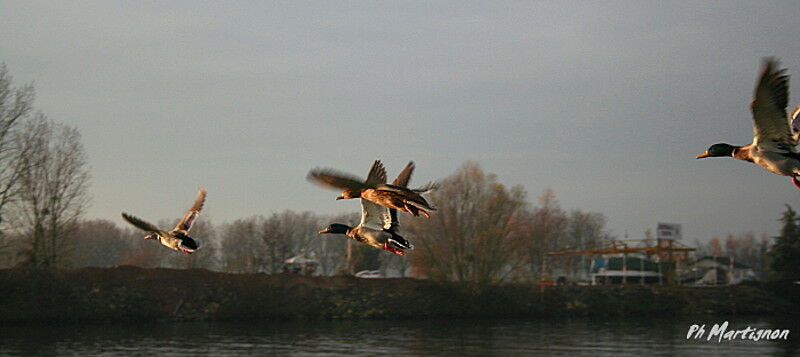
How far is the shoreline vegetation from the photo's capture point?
6216cm

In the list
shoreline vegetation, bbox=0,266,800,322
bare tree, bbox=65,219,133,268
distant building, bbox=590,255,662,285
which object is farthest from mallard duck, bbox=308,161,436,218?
bare tree, bbox=65,219,133,268

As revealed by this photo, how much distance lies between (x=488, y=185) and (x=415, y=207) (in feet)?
223

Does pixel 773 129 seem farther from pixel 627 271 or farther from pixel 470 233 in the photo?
pixel 627 271

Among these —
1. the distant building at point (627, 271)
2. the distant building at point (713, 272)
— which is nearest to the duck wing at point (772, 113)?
the distant building at point (627, 271)

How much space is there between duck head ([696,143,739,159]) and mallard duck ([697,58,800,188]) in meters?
0.27

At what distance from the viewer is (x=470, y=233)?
79375 millimetres

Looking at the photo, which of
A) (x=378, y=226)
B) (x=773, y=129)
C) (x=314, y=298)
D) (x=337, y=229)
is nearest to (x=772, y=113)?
(x=773, y=129)

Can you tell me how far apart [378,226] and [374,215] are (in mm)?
372

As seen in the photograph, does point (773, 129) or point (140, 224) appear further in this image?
point (140, 224)

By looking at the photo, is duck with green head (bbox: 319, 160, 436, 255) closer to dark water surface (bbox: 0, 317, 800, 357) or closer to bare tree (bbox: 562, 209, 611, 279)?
dark water surface (bbox: 0, 317, 800, 357)

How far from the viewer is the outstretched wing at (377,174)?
52.3ft

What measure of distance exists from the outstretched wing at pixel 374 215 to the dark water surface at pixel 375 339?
1241 inches

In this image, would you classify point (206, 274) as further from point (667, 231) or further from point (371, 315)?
point (667, 231)

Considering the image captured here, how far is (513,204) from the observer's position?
80625 millimetres
